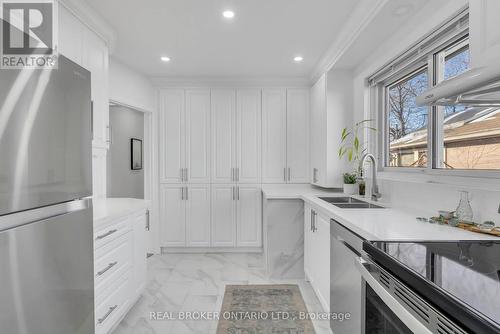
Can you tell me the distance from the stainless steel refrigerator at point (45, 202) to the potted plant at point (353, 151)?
2.44m

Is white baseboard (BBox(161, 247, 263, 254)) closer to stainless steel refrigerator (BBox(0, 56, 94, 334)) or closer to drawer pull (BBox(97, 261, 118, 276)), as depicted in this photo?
drawer pull (BBox(97, 261, 118, 276))

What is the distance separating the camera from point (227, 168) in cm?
403

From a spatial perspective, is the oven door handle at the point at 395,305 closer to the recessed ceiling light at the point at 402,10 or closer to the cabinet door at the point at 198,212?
the recessed ceiling light at the point at 402,10

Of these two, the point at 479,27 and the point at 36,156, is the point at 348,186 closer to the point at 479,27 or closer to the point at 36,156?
the point at 479,27

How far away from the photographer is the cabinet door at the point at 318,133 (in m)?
3.35

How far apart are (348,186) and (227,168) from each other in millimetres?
1712

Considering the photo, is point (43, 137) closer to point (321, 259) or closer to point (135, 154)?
point (321, 259)

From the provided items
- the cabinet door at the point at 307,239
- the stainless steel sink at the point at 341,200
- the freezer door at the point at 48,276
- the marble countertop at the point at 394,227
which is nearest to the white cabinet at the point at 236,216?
the cabinet door at the point at 307,239

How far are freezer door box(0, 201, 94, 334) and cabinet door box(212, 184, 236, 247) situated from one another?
2575 mm

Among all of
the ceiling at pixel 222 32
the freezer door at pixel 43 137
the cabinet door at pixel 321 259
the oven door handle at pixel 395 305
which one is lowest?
the cabinet door at pixel 321 259

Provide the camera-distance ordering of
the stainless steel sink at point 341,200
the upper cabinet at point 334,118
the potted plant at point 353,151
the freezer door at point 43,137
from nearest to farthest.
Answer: the freezer door at point 43,137 < the stainless steel sink at point 341,200 < the potted plant at point 353,151 < the upper cabinet at point 334,118

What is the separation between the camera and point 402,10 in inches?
74.8

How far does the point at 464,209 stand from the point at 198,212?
3171 mm

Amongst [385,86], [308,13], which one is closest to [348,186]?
[385,86]
